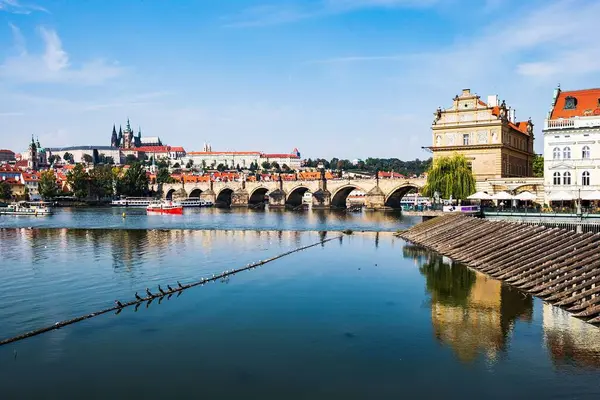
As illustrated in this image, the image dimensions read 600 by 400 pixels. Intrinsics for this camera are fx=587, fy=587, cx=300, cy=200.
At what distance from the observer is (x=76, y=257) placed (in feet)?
143

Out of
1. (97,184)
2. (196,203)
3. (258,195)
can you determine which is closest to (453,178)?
(196,203)

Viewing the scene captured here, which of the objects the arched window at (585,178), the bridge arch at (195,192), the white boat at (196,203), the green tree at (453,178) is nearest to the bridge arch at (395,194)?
the green tree at (453,178)

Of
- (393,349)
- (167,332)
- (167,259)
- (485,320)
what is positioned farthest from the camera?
(167,259)

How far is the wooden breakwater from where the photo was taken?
25.0m

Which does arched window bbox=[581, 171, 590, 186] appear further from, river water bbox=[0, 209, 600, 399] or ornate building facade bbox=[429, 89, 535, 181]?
river water bbox=[0, 209, 600, 399]

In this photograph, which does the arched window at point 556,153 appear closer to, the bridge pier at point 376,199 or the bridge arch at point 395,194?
the bridge arch at point 395,194

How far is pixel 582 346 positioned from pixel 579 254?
11402mm

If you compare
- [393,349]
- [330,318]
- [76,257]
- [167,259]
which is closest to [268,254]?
[167,259]

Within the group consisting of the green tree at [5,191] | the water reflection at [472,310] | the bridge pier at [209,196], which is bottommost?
the water reflection at [472,310]

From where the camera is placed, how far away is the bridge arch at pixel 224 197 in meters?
159

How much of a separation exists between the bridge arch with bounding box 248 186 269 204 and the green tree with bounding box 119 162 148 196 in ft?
108

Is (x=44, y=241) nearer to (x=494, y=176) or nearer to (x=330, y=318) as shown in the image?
(x=330, y=318)

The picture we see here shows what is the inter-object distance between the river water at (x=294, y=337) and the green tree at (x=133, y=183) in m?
128

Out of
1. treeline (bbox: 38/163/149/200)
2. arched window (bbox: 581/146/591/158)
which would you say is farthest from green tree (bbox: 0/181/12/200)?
arched window (bbox: 581/146/591/158)
